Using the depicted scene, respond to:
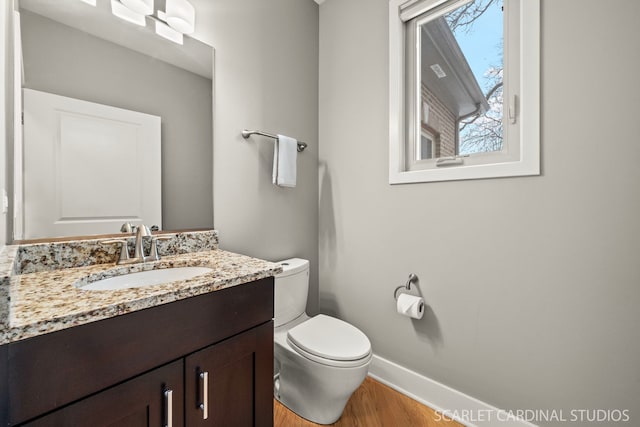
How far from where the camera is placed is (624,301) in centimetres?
102

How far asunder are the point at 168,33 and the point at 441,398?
7.56 ft

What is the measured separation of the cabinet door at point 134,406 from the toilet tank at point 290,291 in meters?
0.74

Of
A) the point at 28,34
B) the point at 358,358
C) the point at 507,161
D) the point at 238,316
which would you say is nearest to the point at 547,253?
the point at 507,161

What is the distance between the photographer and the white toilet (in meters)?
1.21

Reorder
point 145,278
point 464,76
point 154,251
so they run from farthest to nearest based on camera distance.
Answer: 1. point 464,76
2. point 154,251
3. point 145,278

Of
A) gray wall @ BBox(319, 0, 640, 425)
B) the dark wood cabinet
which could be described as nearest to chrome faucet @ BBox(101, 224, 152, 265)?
the dark wood cabinet

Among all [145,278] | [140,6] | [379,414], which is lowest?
[379,414]

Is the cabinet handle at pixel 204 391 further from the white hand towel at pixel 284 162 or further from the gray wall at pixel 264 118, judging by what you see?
the white hand towel at pixel 284 162

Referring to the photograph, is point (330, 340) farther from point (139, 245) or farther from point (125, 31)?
point (125, 31)

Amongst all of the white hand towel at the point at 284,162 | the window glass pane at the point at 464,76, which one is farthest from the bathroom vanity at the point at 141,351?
the window glass pane at the point at 464,76

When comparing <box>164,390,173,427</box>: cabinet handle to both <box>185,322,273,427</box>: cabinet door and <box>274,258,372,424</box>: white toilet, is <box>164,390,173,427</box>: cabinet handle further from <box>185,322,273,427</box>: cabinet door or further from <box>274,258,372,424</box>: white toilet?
<box>274,258,372,424</box>: white toilet

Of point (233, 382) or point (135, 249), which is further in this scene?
point (135, 249)

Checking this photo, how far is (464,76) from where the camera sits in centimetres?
148

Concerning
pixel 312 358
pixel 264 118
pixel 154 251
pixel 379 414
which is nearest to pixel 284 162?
pixel 264 118
